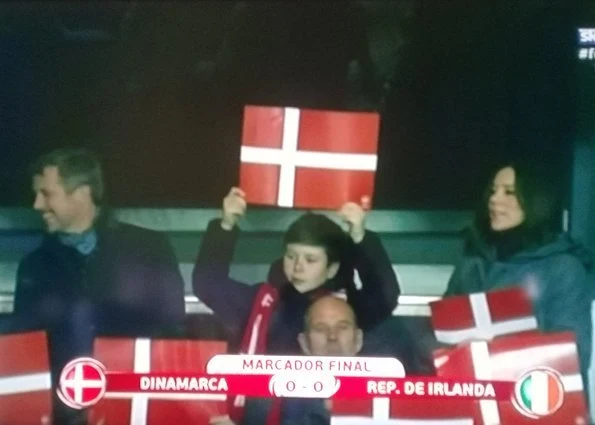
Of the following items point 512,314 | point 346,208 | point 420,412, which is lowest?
point 420,412

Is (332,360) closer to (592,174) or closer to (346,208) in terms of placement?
(346,208)

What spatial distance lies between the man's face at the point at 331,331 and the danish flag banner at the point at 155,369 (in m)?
0.15

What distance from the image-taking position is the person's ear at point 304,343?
171 cm

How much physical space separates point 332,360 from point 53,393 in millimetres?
485

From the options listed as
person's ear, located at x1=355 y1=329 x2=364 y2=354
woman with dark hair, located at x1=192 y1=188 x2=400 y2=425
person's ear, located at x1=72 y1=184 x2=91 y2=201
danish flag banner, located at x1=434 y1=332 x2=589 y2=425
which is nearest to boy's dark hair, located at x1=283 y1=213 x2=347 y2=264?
woman with dark hair, located at x1=192 y1=188 x2=400 y2=425

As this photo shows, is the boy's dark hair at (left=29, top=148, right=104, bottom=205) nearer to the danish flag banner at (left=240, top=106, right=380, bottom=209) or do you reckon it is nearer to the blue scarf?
the blue scarf

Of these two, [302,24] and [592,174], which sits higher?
[302,24]

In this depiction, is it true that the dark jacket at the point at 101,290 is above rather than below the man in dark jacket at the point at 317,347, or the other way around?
above

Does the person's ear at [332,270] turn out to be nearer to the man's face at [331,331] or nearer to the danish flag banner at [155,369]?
the man's face at [331,331]

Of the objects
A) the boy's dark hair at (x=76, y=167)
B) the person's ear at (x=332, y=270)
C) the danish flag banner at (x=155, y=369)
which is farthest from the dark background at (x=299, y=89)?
the danish flag banner at (x=155, y=369)

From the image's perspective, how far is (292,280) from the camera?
1.73m

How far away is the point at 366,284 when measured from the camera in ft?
5.66

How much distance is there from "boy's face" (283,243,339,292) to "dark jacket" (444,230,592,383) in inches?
8.8

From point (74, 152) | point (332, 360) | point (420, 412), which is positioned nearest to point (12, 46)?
point (74, 152)
